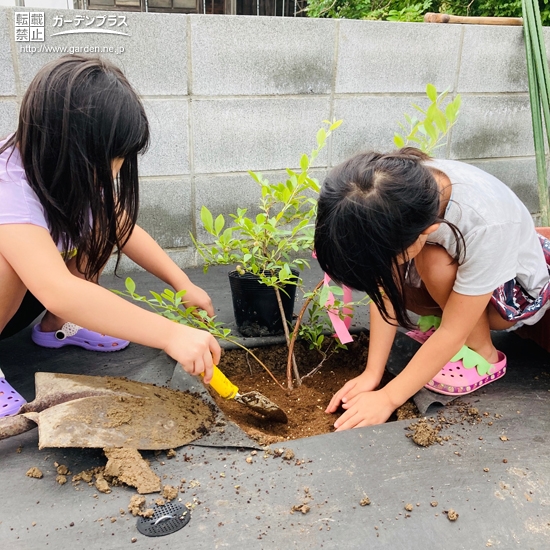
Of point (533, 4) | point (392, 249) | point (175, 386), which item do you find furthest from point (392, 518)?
point (533, 4)

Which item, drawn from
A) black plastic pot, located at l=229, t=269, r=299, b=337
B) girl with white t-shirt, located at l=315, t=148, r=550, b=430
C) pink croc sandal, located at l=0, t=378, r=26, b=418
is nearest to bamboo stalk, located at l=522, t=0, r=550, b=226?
girl with white t-shirt, located at l=315, t=148, r=550, b=430

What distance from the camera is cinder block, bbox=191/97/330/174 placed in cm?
263

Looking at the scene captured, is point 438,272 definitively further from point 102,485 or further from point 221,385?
point 102,485

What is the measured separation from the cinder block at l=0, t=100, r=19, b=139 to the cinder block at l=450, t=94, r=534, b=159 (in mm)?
2298

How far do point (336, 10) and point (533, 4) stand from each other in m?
2.68

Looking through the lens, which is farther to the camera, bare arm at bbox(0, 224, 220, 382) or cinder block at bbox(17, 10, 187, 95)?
cinder block at bbox(17, 10, 187, 95)

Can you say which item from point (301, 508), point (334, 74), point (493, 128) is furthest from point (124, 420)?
point (493, 128)

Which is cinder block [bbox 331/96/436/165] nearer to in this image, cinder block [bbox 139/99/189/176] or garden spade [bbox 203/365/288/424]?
cinder block [bbox 139/99/189/176]

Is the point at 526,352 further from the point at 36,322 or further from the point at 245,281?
the point at 36,322

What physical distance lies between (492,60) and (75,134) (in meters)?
2.66

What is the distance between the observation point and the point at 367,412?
1.44 metres

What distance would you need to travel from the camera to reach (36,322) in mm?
2053

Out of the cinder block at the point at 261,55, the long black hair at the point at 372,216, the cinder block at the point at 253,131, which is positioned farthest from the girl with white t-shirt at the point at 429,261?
the cinder block at the point at 261,55

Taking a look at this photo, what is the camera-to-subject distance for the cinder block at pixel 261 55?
8.26ft
